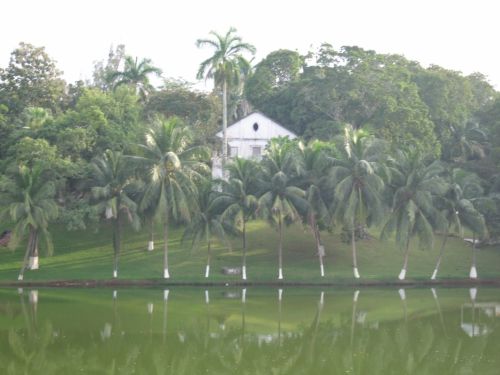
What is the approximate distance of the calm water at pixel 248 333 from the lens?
69.4 feet

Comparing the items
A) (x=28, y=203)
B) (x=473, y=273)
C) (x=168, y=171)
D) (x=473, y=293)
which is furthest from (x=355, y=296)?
(x=28, y=203)

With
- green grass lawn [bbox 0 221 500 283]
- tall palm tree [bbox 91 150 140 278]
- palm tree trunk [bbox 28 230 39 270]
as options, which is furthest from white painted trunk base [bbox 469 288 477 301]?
palm tree trunk [bbox 28 230 39 270]

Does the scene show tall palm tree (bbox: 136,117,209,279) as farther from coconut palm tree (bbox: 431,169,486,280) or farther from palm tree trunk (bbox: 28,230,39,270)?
coconut palm tree (bbox: 431,169,486,280)

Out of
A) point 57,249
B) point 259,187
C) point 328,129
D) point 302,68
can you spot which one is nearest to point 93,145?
point 57,249

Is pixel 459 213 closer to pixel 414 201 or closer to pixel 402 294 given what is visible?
pixel 414 201

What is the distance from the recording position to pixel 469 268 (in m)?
47.8

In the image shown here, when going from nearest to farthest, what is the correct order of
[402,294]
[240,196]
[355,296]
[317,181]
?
1. [355,296]
2. [402,294]
3. [240,196]
4. [317,181]

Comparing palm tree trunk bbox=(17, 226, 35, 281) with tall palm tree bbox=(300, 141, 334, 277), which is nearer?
palm tree trunk bbox=(17, 226, 35, 281)

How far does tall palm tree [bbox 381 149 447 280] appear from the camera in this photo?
44.3 m

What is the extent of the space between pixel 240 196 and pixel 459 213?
1460 cm

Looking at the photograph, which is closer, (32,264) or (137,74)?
(32,264)

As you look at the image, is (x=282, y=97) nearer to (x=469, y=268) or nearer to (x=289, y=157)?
(x=289, y=157)

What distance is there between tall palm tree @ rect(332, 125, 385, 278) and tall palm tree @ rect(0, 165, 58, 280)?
18587mm

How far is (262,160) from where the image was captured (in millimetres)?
46719
